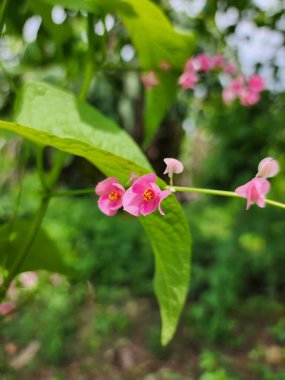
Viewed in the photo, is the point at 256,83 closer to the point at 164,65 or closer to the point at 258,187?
the point at 164,65

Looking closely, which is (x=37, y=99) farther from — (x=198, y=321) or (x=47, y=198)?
(x=198, y=321)

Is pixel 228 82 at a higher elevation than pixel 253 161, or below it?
higher

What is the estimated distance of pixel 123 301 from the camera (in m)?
2.76

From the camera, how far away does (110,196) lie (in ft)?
1.75

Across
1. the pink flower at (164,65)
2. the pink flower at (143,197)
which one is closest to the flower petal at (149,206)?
the pink flower at (143,197)

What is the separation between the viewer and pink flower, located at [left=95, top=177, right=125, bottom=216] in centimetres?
52

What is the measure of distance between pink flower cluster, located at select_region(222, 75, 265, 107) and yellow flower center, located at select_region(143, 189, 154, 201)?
0.72 metres

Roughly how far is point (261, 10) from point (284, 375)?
1.38 metres

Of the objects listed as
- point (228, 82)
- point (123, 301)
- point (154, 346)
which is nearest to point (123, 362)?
point (154, 346)

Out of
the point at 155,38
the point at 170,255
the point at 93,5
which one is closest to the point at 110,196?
the point at 170,255

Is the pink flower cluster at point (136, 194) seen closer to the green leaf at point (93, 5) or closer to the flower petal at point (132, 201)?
the flower petal at point (132, 201)

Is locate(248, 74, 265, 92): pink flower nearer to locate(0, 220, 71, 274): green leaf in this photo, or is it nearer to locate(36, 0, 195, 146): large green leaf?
locate(36, 0, 195, 146): large green leaf

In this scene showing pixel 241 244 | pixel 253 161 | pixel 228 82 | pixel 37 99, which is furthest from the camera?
pixel 253 161

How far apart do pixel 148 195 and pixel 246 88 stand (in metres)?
0.75
